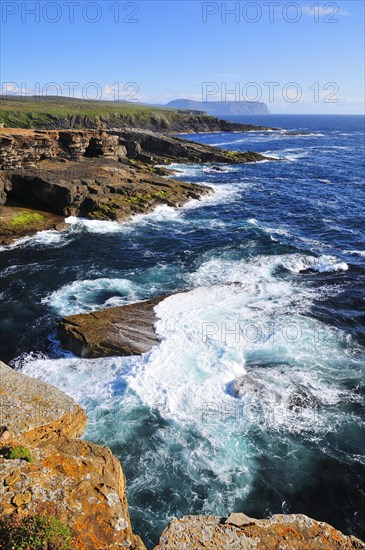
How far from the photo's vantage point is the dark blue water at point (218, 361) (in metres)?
14.3

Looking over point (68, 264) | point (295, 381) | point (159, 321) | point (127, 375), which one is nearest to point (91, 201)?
point (68, 264)

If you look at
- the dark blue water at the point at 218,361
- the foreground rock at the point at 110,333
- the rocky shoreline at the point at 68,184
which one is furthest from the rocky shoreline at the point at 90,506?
the rocky shoreline at the point at 68,184

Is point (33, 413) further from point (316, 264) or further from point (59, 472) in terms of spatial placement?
point (316, 264)

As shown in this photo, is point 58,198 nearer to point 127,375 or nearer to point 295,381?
point 127,375

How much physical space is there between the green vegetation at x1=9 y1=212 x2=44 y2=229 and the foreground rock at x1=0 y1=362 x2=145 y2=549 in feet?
102

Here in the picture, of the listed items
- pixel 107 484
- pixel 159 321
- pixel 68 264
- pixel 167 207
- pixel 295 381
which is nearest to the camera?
pixel 107 484

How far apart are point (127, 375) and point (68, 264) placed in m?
17.8

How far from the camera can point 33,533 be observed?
7.93 meters

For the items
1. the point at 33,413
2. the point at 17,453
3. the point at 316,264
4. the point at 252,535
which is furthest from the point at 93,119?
the point at 252,535

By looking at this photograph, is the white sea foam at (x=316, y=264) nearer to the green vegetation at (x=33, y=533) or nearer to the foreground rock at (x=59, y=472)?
the foreground rock at (x=59, y=472)

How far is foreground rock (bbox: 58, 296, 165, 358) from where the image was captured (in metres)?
20.9

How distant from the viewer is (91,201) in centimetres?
4644

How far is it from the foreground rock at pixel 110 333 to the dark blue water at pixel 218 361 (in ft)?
2.15

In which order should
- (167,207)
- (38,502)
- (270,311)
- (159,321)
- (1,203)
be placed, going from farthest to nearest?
(167,207) < (1,203) < (270,311) < (159,321) < (38,502)
